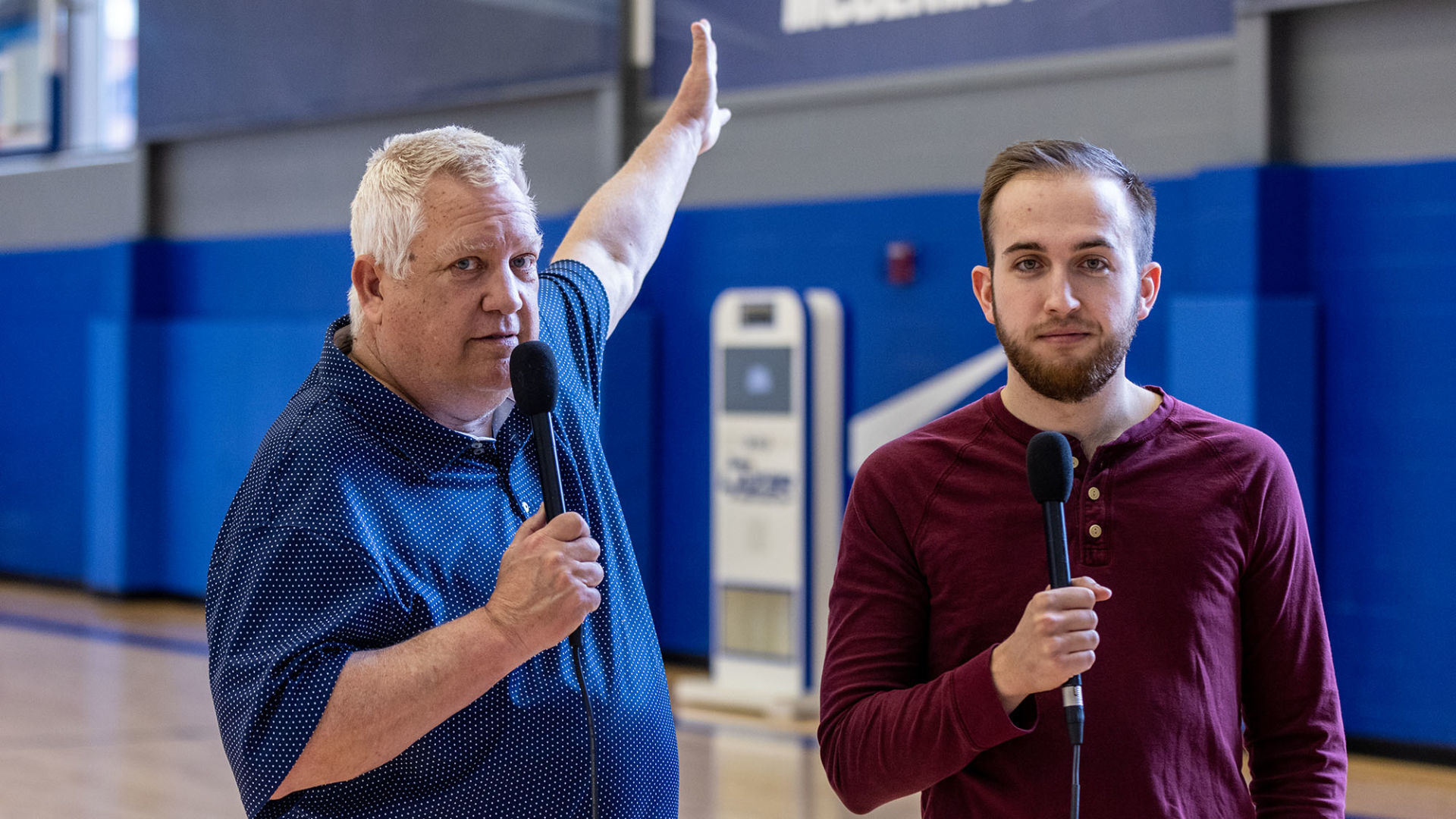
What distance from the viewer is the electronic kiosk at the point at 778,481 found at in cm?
545

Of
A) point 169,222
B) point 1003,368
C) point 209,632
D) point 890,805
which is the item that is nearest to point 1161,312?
point 1003,368

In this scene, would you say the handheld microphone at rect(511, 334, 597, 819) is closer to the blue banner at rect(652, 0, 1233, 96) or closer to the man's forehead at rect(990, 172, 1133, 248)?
the man's forehead at rect(990, 172, 1133, 248)

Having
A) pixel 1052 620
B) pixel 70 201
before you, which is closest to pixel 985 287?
pixel 1052 620

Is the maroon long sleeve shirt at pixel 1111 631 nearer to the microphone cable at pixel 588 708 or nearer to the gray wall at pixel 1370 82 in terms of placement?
the microphone cable at pixel 588 708

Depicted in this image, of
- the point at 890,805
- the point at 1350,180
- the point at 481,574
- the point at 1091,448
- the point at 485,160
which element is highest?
the point at 1350,180

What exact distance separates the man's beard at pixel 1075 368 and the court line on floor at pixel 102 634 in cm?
595

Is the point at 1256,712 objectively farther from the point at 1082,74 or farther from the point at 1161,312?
the point at 1082,74

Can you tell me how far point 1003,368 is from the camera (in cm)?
524

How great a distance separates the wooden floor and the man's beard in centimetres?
285

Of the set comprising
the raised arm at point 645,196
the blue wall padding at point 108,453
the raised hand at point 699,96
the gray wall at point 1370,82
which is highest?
the gray wall at point 1370,82

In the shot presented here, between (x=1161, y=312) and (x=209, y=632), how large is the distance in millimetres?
4144

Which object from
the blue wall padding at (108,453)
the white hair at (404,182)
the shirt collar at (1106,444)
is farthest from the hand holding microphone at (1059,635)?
the blue wall padding at (108,453)

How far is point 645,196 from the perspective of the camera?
2.26 meters

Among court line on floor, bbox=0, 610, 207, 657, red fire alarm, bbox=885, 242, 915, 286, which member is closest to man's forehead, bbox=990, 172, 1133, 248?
red fire alarm, bbox=885, 242, 915, 286
